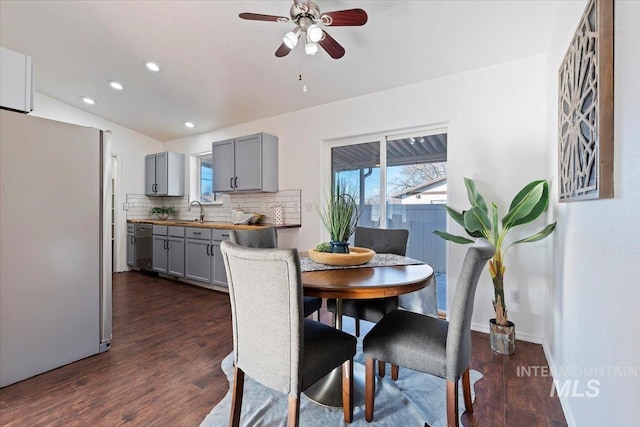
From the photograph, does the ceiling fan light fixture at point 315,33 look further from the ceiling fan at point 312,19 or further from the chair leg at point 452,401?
the chair leg at point 452,401

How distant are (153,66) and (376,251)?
316 cm

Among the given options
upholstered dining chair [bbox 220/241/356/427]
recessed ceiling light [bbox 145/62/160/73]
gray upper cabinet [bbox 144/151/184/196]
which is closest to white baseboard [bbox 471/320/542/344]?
upholstered dining chair [bbox 220/241/356/427]

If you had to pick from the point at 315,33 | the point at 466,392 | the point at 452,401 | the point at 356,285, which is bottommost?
the point at 466,392

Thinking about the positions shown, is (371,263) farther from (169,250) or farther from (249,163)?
(169,250)

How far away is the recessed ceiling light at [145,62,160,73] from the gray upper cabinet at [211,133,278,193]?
1229 mm

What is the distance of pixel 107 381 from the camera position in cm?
188

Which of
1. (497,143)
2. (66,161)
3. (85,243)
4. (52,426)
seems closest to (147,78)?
(66,161)

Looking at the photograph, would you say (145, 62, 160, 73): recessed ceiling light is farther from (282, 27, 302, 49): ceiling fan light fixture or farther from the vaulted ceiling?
(282, 27, 302, 49): ceiling fan light fixture

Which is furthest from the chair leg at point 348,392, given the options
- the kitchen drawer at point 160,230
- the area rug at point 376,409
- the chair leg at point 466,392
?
the kitchen drawer at point 160,230

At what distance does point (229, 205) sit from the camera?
478 cm

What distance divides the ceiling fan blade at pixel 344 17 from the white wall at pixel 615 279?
3.87 feet

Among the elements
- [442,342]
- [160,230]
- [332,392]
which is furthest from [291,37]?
[160,230]

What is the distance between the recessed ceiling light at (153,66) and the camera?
321cm

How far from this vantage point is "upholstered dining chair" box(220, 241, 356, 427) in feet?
3.67
